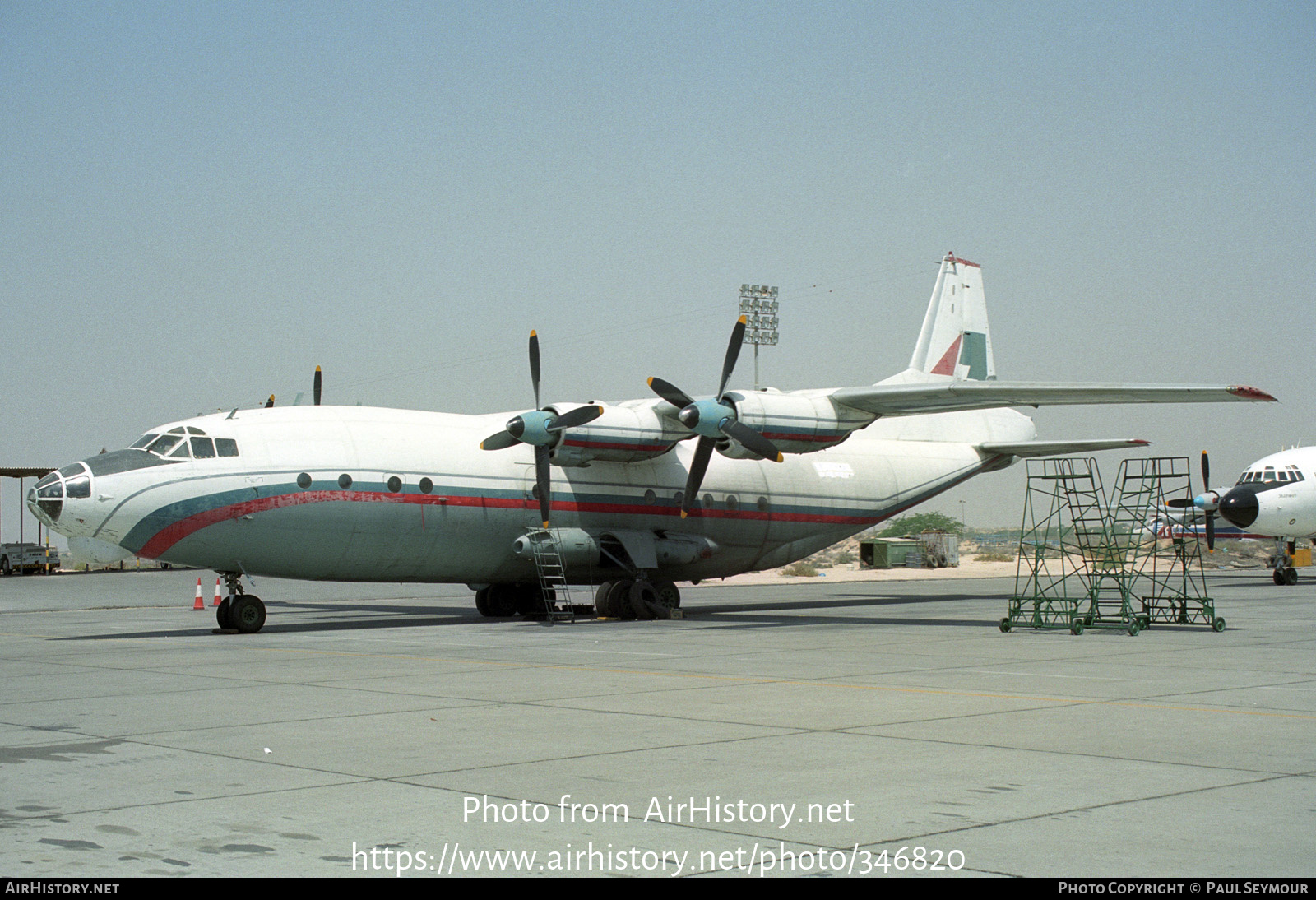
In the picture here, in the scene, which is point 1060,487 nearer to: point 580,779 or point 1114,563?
point 1114,563

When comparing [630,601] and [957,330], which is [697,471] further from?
[957,330]

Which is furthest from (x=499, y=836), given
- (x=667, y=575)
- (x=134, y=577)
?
(x=134, y=577)

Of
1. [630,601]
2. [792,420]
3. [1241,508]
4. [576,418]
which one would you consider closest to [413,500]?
[576,418]

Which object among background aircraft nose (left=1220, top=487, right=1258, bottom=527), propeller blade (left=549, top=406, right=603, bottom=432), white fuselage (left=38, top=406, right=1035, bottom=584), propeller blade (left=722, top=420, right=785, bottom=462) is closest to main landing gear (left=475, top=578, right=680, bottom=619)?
white fuselage (left=38, top=406, right=1035, bottom=584)

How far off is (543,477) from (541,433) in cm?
92

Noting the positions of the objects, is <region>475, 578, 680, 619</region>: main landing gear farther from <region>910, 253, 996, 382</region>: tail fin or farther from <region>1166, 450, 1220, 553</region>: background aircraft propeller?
<region>1166, 450, 1220, 553</region>: background aircraft propeller

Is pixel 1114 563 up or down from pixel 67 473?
down

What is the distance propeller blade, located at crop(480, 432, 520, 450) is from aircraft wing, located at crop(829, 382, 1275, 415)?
6939 millimetres

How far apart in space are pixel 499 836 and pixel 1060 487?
18.0 metres

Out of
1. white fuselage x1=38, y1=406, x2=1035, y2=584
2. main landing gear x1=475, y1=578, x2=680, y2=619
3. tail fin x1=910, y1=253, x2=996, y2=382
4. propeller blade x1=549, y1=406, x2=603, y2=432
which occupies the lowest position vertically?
main landing gear x1=475, y1=578, x2=680, y2=619

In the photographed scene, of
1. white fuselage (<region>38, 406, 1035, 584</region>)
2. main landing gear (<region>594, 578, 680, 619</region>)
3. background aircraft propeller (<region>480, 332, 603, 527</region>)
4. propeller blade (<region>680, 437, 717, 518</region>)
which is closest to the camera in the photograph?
white fuselage (<region>38, 406, 1035, 584</region>)

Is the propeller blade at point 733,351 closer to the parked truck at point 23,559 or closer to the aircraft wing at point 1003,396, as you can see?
the aircraft wing at point 1003,396

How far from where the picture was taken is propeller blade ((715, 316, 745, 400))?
26016 mm

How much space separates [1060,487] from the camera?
22.5 metres
